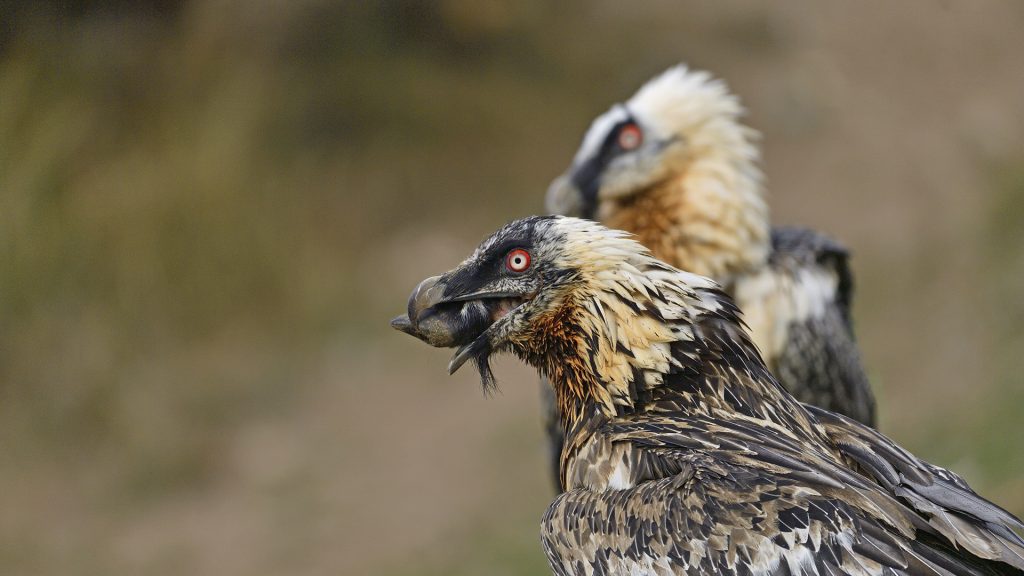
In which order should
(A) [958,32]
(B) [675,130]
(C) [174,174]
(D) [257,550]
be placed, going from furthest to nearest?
(A) [958,32] < (C) [174,174] < (D) [257,550] < (B) [675,130]

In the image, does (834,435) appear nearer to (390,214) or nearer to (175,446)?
(175,446)

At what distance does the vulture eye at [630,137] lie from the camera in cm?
585

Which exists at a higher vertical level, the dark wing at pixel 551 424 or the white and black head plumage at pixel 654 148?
the white and black head plumage at pixel 654 148

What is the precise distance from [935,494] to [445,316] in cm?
148

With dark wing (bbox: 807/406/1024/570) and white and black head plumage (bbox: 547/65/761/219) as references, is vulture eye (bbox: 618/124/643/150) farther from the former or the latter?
dark wing (bbox: 807/406/1024/570)

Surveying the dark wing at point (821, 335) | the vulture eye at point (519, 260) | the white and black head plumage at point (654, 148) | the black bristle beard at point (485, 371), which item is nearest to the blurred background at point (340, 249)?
the dark wing at point (821, 335)

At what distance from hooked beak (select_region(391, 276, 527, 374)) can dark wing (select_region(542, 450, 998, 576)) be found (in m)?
0.68

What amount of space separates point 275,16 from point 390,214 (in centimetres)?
220

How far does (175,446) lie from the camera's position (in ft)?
33.3

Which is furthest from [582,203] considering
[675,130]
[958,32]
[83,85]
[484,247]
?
[958,32]

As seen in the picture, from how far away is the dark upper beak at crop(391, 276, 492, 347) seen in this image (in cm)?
372

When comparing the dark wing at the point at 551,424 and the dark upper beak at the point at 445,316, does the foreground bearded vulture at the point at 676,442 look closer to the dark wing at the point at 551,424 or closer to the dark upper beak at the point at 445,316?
the dark upper beak at the point at 445,316

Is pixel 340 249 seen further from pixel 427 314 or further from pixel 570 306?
pixel 570 306

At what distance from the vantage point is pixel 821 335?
17.7 ft
